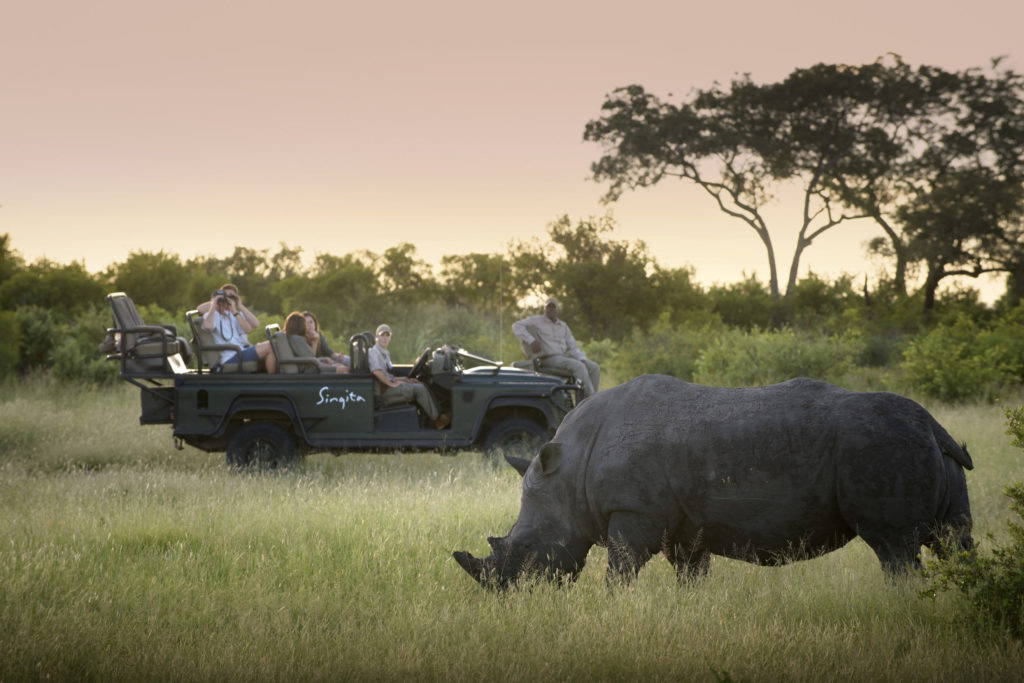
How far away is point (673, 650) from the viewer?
4.78 metres

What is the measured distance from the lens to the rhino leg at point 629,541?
5.52 metres

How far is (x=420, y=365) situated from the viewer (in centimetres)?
1152

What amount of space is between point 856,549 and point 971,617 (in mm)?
2325

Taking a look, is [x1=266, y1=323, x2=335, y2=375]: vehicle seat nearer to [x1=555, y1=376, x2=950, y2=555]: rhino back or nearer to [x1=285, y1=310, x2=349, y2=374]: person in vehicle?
[x1=285, y1=310, x2=349, y2=374]: person in vehicle

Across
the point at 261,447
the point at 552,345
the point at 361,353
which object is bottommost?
the point at 261,447

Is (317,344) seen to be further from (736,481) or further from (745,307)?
(745,307)

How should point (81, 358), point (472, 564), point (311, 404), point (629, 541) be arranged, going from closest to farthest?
1. point (629, 541)
2. point (472, 564)
3. point (311, 404)
4. point (81, 358)

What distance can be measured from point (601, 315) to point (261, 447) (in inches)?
900

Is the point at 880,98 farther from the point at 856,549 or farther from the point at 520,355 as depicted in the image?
the point at 856,549

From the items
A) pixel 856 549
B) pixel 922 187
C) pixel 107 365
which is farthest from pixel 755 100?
pixel 856 549

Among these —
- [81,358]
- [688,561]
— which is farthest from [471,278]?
[688,561]

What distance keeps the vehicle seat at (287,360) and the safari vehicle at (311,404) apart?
1 centimetres

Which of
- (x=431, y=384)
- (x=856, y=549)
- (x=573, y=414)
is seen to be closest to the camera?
(x=573, y=414)

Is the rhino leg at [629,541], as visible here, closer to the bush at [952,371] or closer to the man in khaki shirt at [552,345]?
the man in khaki shirt at [552,345]
